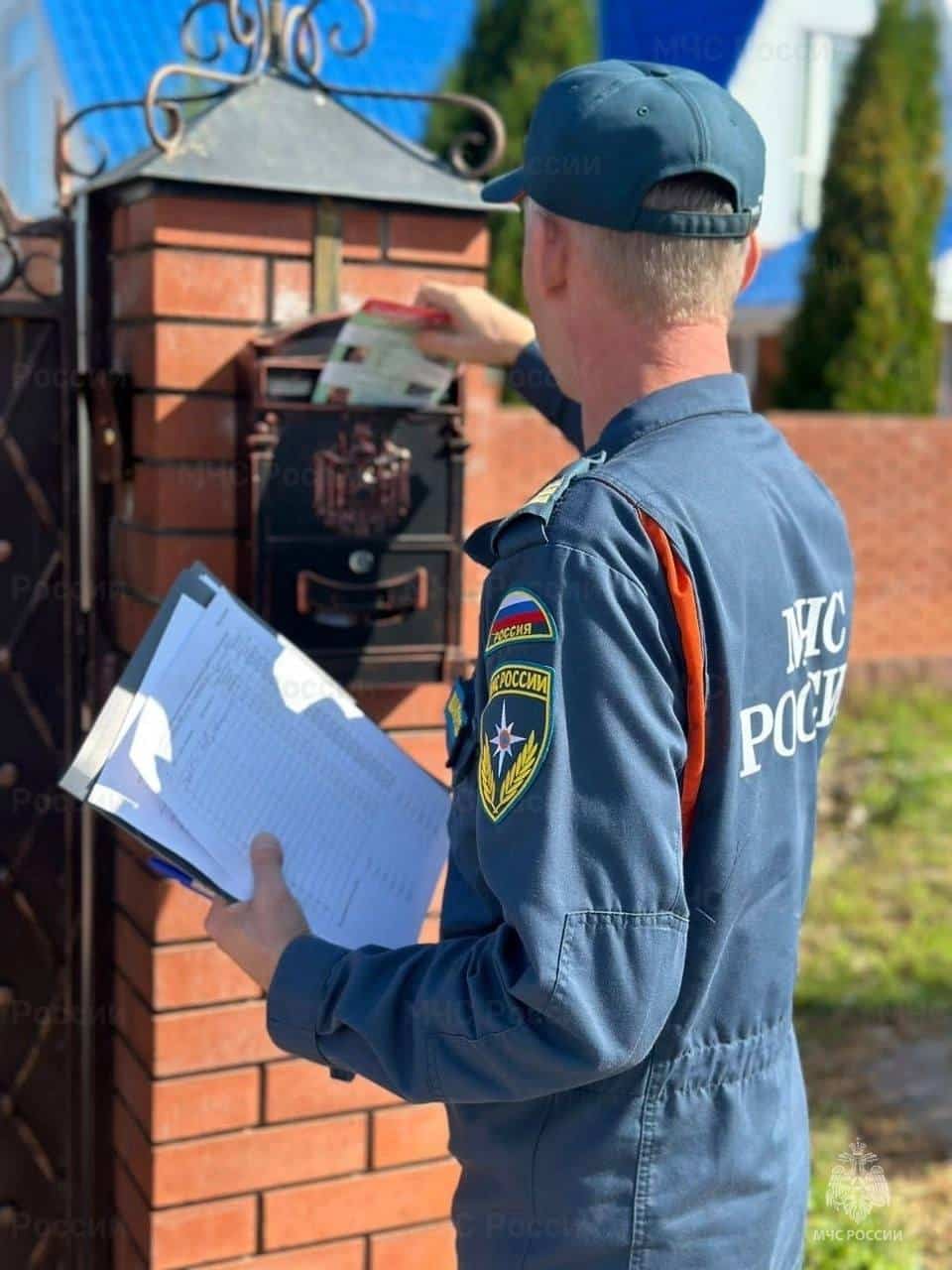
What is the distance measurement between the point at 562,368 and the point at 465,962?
0.61 m

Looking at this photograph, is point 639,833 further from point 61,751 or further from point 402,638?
point 61,751

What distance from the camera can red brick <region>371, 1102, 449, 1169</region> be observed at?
7.36 ft

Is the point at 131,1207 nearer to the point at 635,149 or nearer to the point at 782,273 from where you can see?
the point at 635,149

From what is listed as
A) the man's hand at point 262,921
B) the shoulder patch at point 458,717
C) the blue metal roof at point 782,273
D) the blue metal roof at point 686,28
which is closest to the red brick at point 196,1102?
the man's hand at point 262,921

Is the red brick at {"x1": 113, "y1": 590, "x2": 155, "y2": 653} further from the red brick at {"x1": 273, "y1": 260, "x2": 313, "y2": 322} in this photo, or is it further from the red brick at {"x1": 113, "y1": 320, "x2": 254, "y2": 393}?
the red brick at {"x1": 273, "y1": 260, "x2": 313, "y2": 322}

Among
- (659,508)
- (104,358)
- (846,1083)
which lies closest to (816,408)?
(846,1083)

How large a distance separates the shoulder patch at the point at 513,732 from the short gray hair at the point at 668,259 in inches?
15.7

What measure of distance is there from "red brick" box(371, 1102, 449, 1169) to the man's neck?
50.2 inches

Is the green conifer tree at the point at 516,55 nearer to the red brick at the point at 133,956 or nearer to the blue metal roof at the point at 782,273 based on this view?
the blue metal roof at the point at 782,273

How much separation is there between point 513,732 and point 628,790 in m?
0.11

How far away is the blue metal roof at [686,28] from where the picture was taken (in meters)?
13.9

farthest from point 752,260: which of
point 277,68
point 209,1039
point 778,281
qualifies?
point 778,281

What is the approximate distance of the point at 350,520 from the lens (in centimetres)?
199

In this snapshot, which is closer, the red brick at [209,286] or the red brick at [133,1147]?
the red brick at [209,286]
